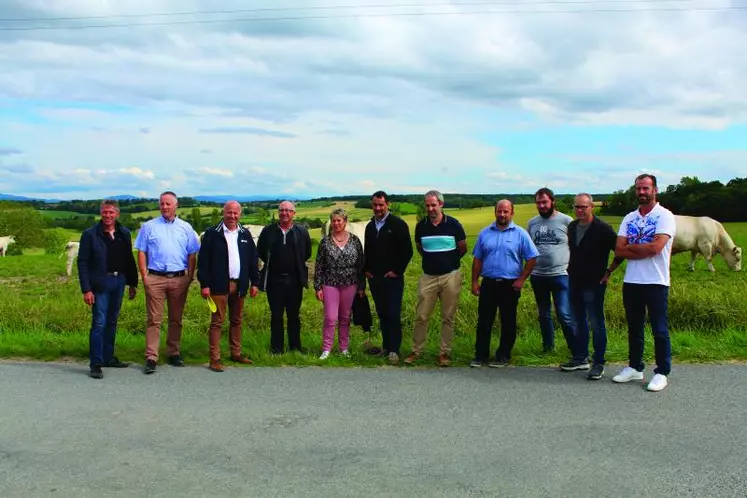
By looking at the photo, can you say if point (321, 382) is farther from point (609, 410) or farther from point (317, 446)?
point (609, 410)

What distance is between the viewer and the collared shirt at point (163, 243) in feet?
24.7

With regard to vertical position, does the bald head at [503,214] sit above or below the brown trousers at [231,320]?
above

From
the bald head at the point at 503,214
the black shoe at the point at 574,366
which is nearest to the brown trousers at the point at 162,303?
the bald head at the point at 503,214

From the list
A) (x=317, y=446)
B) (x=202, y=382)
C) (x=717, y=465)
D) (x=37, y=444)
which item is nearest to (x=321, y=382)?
(x=202, y=382)

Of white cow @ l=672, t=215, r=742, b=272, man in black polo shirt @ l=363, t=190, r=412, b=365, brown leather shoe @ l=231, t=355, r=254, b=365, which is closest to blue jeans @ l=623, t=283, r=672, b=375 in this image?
man in black polo shirt @ l=363, t=190, r=412, b=365

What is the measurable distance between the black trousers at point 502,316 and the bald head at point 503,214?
0.66 meters

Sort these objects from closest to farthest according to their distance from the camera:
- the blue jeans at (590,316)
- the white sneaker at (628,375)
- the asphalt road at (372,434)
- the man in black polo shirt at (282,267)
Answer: the asphalt road at (372,434)
the white sneaker at (628,375)
the blue jeans at (590,316)
the man in black polo shirt at (282,267)

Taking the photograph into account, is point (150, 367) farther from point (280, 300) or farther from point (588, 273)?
point (588, 273)

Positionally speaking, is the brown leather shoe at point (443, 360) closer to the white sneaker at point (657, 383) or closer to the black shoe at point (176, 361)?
the white sneaker at point (657, 383)

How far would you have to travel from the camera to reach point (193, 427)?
5.18m

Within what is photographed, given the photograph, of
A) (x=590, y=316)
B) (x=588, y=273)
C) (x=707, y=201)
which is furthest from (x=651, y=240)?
(x=707, y=201)

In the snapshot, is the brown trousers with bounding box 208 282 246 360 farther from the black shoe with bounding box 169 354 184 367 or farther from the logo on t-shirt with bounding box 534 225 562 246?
the logo on t-shirt with bounding box 534 225 562 246

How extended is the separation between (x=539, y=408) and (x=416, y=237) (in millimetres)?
2716

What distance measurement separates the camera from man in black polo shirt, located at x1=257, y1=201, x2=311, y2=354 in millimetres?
7871
